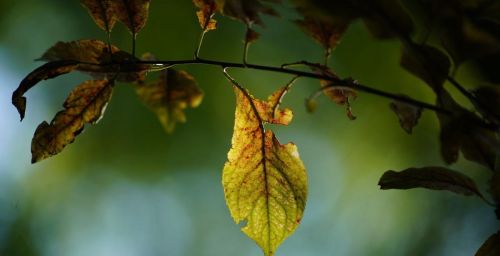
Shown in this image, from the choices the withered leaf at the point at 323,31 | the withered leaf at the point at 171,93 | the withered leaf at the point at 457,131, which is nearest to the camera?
the withered leaf at the point at 457,131

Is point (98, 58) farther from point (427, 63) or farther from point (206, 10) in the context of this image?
point (427, 63)

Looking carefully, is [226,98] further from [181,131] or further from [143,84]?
[143,84]

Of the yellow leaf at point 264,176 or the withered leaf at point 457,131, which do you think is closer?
the withered leaf at point 457,131

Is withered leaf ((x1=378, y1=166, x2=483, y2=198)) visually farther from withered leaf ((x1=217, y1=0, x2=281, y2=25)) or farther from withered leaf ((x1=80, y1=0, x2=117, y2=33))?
withered leaf ((x1=80, y1=0, x2=117, y2=33))

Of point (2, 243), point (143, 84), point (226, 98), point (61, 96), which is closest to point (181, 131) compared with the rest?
point (226, 98)

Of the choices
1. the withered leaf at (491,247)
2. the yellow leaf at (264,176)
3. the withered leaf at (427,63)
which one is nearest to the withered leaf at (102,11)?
the yellow leaf at (264,176)

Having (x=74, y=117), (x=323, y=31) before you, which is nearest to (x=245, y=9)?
(x=323, y=31)

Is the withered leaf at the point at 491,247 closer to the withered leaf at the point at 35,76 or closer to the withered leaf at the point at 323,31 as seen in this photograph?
the withered leaf at the point at 323,31
